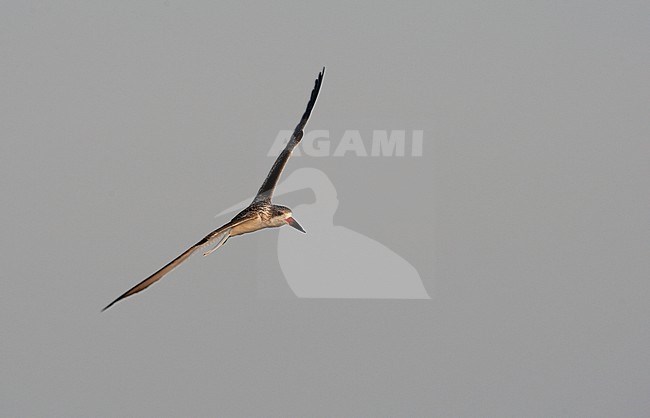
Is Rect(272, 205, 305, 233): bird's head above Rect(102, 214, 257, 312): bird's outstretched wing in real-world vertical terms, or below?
above

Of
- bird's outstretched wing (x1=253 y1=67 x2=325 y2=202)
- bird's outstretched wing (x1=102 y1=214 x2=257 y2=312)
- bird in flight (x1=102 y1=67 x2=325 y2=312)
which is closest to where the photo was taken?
bird's outstretched wing (x1=102 y1=214 x2=257 y2=312)

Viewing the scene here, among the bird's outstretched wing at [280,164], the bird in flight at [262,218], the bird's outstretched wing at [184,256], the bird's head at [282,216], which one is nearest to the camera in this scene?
the bird's outstretched wing at [184,256]

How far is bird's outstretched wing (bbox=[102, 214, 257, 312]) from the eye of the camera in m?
1.35

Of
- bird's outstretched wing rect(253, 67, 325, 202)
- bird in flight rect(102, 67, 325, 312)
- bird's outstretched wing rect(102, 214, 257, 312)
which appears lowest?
bird's outstretched wing rect(102, 214, 257, 312)

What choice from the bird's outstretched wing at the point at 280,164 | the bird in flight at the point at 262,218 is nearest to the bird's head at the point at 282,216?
the bird in flight at the point at 262,218

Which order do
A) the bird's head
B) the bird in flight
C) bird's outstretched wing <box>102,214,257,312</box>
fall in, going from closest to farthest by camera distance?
bird's outstretched wing <box>102,214,257,312</box> → the bird in flight → the bird's head

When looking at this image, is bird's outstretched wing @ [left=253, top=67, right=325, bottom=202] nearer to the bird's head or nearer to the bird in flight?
the bird in flight

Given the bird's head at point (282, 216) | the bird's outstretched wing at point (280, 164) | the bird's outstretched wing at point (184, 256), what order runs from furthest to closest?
the bird's outstretched wing at point (280, 164)
the bird's head at point (282, 216)
the bird's outstretched wing at point (184, 256)

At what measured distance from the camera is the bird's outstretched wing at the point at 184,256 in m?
1.35

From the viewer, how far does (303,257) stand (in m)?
2.73

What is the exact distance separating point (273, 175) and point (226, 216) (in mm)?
700

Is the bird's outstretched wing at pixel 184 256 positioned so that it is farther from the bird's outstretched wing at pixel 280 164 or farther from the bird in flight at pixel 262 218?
the bird's outstretched wing at pixel 280 164

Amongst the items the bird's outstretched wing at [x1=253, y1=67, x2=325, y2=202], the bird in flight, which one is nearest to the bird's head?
the bird in flight

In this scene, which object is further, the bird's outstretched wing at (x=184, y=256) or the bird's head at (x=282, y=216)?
the bird's head at (x=282, y=216)
